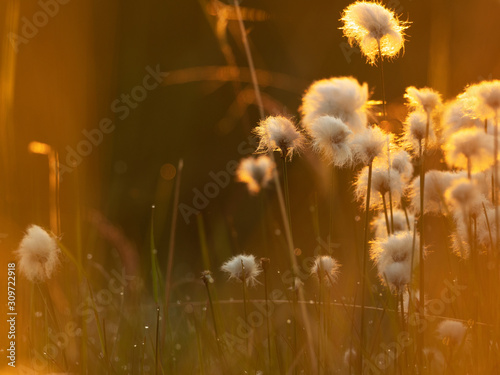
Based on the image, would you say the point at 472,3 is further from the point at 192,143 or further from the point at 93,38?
the point at 93,38

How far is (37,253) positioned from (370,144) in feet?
2.02

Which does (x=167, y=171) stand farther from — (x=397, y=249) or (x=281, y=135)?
(x=397, y=249)

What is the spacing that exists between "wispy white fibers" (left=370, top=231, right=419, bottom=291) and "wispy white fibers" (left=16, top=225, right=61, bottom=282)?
0.58 m

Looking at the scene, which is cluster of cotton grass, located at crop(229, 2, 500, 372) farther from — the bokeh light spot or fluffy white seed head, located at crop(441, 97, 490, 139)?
the bokeh light spot

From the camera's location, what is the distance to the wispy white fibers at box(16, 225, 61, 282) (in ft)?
3.51

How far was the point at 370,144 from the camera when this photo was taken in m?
0.98

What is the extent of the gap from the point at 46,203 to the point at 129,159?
64 centimetres

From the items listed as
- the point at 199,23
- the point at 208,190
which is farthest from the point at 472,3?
the point at 208,190

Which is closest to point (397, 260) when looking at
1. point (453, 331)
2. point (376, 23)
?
point (453, 331)

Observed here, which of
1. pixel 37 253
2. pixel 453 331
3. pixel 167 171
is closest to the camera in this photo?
pixel 453 331

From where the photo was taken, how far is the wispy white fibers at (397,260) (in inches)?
35.0

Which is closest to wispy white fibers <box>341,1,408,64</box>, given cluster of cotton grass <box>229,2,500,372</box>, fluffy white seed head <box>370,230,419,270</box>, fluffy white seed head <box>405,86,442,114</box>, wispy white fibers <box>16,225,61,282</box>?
cluster of cotton grass <box>229,2,500,372</box>

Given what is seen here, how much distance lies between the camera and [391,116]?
3.76 feet

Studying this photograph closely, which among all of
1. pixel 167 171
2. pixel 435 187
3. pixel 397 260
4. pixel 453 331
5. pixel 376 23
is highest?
pixel 167 171
